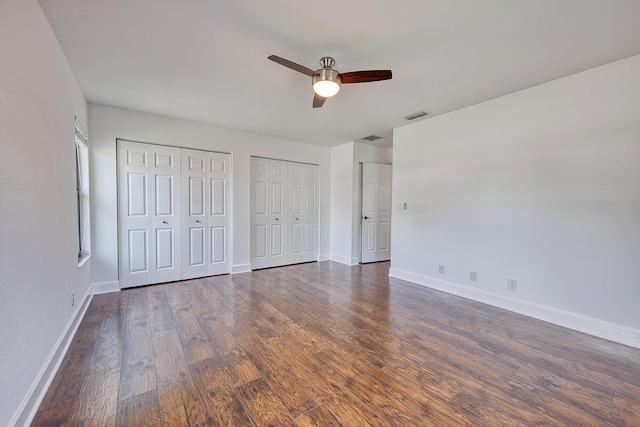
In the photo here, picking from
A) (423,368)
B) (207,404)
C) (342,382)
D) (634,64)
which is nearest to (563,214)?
(634,64)

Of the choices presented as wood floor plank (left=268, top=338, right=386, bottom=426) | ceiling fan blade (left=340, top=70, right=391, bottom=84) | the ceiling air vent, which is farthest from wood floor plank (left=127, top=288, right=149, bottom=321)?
the ceiling air vent

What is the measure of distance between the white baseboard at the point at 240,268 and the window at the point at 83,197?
6.32ft

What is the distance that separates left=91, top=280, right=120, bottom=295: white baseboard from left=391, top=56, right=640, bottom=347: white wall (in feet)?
14.4

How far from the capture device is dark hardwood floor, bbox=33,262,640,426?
4.74ft

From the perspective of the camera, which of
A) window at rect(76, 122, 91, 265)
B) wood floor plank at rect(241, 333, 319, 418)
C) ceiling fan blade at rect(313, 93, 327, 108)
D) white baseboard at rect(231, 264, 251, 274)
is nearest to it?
wood floor plank at rect(241, 333, 319, 418)

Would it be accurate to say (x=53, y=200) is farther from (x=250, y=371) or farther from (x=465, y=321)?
(x=465, y=321)

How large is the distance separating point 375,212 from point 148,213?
13.3ft

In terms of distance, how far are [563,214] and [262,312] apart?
3.31 metres

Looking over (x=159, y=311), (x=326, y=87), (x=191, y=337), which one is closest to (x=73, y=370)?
(x=191, y=337)

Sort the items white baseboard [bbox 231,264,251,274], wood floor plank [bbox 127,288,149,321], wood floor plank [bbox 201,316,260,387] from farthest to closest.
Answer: white baseboard [bbox 231,264,251,274], wood floor plank [bbox 127,288,149,321], wood floor plank [bbox 201,316,260,387]

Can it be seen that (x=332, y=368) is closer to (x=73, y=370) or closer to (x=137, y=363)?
(x=137, y=363)

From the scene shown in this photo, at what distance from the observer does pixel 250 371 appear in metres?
1.81

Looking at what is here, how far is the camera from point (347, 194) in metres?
5.21

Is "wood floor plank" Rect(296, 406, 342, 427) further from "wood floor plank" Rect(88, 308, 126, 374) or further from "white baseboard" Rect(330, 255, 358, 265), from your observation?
"white baseboard" Rect(330, 255, 358, 265)
